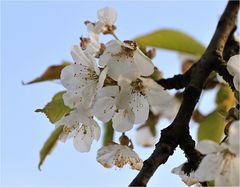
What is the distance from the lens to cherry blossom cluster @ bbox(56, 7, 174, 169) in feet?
4.20

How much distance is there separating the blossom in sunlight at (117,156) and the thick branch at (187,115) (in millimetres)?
173

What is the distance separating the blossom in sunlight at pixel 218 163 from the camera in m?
1.13

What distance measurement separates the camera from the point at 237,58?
4.16ft

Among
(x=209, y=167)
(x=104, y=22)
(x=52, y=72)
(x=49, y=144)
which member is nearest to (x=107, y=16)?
(x=104, y=22)

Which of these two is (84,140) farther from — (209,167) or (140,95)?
(209,167)

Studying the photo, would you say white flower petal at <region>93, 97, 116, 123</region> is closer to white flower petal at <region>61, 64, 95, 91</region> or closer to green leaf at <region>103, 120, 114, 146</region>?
white flower petal at <region>61, 64, 95, 91</region>

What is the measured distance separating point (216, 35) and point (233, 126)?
611mm

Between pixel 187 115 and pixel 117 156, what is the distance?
0.24 metres

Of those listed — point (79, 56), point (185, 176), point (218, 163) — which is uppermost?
point (79, 56)

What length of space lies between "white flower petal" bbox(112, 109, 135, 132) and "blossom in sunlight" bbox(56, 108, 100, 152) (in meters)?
0.07

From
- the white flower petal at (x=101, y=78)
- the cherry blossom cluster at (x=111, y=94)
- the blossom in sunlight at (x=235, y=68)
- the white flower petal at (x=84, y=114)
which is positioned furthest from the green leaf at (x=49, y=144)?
the blossom in sunlight at (x=235, y=68)

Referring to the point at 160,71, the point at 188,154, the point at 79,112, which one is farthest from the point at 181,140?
the point at 160,71

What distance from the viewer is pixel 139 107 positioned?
4.63 feet

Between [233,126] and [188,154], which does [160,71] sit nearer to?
[188,154]
